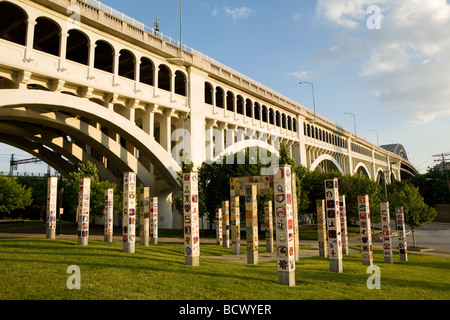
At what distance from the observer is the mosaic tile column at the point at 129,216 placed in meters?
16.2

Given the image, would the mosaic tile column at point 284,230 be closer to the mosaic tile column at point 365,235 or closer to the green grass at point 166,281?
the green grass at point 166,281

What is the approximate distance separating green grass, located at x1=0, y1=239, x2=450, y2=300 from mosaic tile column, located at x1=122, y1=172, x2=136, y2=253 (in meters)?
1.05

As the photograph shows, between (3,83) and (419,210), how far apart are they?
3769cm

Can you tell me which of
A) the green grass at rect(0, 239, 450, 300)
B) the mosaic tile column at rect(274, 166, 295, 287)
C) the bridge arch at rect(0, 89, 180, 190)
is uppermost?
the bridge arch at rect(0, 89, 180, 190)

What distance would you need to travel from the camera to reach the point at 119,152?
3350 centimetres

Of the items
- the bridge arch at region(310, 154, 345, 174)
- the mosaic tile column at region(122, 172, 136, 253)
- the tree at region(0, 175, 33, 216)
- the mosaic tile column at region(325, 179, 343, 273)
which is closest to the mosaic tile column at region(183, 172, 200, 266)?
the mosaic tile column at region(122, 172, 136, 253)

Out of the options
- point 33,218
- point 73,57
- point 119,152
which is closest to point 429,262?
point 119,152

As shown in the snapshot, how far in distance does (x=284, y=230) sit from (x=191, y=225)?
14.7 feet

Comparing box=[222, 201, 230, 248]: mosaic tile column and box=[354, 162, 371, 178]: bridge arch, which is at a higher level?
box=[354, 162, 371, 178]: bridge arch

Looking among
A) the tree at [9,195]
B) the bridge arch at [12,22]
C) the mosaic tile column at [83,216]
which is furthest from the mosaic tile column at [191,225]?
the tree at [9,195]

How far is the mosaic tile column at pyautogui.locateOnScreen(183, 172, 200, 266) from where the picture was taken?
1367cm

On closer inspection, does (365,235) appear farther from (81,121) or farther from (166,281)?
(81,121)

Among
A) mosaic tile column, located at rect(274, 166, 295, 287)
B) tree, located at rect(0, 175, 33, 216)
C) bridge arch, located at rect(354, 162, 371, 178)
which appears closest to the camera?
mosaic tile column, located at rect(274, 166, 295, 287)

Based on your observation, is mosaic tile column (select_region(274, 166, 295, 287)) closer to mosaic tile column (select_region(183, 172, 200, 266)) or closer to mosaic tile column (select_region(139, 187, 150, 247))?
mosaic tile column (select_region(183, 172, 200, 266))
